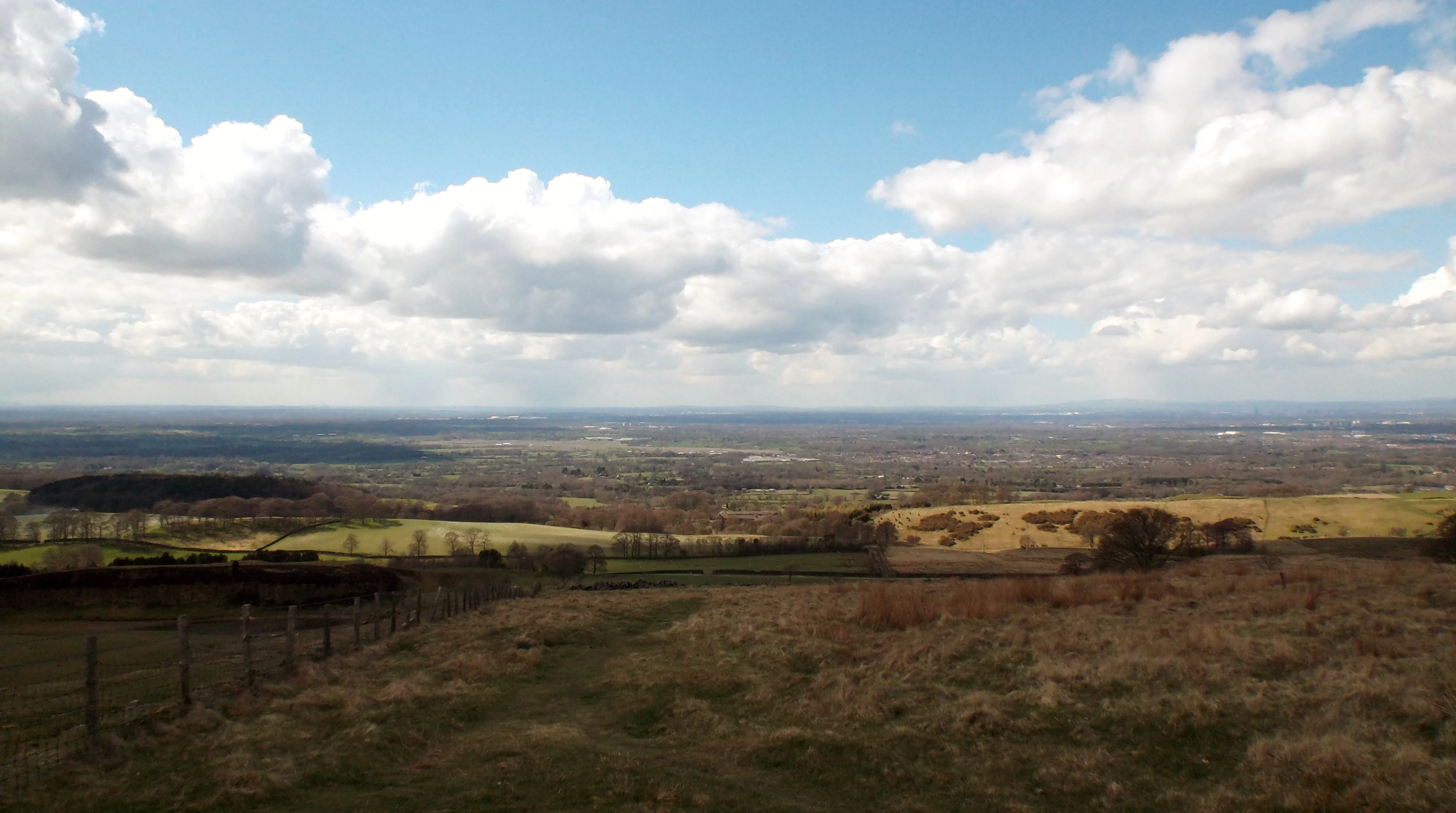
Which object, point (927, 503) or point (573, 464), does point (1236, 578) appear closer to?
point (927, 503)

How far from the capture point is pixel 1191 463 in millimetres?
167500

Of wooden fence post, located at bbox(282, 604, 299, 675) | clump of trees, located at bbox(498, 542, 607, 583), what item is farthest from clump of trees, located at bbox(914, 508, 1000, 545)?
wooden fence post, located at bbox(282, 604, 299, 675)

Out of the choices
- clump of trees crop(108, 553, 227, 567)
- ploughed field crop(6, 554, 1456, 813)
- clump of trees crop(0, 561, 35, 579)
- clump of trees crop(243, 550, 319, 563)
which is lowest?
clump of trees crop(243, 550, 319, 563)

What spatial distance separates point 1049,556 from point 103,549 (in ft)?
205

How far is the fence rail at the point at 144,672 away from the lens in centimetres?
1005

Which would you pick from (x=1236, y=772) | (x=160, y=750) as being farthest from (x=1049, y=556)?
(x=160, y=750)

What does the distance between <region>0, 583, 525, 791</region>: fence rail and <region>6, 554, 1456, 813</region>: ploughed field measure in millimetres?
724

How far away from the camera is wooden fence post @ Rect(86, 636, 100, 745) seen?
9930 mm

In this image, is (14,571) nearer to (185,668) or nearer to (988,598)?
(185,668)

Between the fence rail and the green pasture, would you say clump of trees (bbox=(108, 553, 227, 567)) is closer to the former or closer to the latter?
the green pasture

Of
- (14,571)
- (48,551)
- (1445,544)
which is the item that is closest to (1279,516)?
(1445,544)

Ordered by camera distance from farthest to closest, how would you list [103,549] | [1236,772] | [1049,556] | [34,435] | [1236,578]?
[34,435], [1049,556], [103,549], [1236,578], [1236,772]

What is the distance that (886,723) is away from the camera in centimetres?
1104

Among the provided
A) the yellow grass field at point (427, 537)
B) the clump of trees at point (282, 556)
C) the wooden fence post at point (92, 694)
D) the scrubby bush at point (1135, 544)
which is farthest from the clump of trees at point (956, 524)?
the wooden fence post at point (92, 694)
